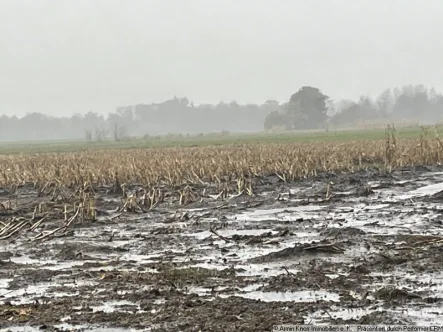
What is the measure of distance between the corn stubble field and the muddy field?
0.07 ft

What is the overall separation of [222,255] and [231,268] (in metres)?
1.01

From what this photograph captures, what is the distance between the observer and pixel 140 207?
14.6m

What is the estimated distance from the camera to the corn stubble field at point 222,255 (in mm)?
5977

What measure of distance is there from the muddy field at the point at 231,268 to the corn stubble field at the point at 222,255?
21 mm

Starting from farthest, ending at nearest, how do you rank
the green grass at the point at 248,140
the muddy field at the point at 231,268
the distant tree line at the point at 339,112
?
the distant tree line at the point at 339,112 → the green grass at the point at 248,140 → the muddy field at the point at 231,268

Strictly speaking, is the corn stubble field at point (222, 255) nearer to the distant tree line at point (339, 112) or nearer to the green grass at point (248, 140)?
the green grass at point (248, 140)

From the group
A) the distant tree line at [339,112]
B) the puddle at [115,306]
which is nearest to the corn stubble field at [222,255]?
the puddle at [115,306]

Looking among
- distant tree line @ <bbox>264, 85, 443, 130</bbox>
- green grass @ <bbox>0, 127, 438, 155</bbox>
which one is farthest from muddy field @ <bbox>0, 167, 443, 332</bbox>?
distant tree line @ <bbox>264, 85, 443, 130</bbox>

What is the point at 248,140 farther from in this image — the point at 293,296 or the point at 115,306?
the point at 115,306

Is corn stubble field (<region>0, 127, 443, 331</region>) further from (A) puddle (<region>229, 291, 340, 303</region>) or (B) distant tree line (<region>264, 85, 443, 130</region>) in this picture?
(B) distant tree line (<region>264, 85, 443, 130</region>)

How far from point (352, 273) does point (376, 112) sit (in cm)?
16002

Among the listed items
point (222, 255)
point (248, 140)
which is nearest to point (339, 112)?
point (248, 140)

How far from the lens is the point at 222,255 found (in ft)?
29.9

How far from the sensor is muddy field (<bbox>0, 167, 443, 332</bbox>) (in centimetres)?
588
